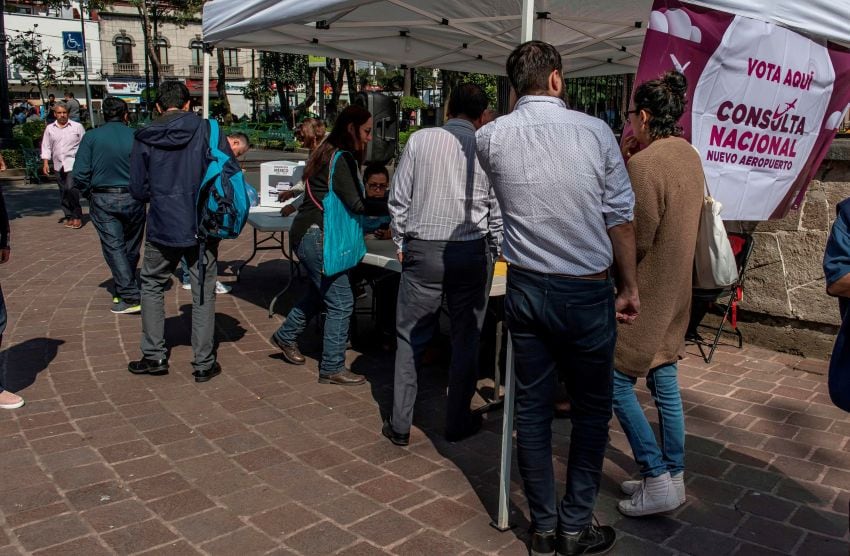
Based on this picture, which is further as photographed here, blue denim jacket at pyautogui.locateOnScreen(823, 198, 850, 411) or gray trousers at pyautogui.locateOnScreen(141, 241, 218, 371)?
gray trousers at pyautogui.locateOnScreen(141, 241, 218, 371)

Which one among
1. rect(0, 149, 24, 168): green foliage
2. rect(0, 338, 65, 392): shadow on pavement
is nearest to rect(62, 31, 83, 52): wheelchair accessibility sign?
rect(0, 149, 24, 168): green foliage

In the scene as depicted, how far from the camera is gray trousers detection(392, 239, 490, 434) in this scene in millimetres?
3779

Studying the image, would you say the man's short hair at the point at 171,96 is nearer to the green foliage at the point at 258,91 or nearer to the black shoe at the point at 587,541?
the black shoe at the point at 587,541

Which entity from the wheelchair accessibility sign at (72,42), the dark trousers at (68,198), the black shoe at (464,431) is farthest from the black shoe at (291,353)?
the wheelchair accessibility sign at (72,42)

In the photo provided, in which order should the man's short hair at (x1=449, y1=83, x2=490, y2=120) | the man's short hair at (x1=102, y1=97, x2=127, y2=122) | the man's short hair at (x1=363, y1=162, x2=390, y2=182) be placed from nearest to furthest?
the man's short hair at (x1=449, y1=83, x2=490, y2=120), the man's short hair at (x1=363, y1=162, x2=390, y2=182), the man's short hair at (x1=102, y1=97, x2=127, y2=122)

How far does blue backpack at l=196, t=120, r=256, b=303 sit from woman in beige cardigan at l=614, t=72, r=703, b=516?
2.54 m

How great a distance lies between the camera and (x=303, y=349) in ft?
18.7

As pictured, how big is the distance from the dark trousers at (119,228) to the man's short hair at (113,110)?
675 millimetres

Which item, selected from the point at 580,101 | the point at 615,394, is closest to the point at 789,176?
the point at 615,394

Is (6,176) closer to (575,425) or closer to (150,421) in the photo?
(150,421)

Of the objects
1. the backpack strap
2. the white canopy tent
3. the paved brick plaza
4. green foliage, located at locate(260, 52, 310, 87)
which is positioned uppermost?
green foliage, located at locate(260, 52, 310, 87)

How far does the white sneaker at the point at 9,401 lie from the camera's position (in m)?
4.37

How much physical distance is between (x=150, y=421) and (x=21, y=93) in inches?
2370

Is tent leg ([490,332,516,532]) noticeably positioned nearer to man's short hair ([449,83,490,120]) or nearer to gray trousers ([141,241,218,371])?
man's short hair ([449,83,490,120])
